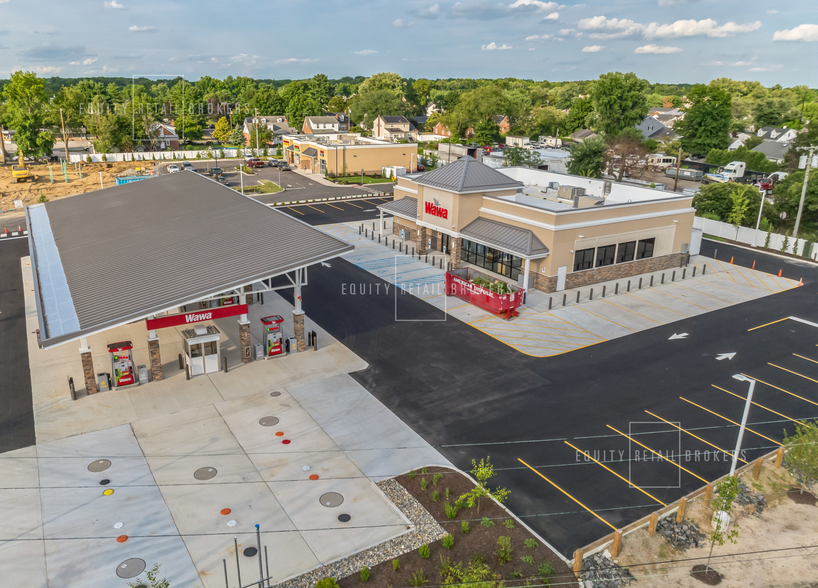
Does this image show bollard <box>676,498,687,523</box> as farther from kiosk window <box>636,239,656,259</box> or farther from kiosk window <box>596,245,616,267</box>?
kiosk window <box>636,239,656,259</box>

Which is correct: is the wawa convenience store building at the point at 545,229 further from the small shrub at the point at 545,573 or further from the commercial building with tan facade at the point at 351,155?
the commercial building with tan facade at the point at 351,155

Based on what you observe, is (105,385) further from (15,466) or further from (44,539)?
(44,539)

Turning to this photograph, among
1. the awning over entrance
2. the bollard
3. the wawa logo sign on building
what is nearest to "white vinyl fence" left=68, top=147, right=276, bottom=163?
the wawa logo sign on building

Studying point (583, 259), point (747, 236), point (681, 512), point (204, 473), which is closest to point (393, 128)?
point (747, 236)

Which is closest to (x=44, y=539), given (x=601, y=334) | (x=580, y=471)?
(x=580, y=471)

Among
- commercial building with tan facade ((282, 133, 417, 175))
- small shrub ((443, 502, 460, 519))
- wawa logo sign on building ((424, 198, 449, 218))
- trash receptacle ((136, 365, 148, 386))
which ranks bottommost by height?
small shrub ((443, 502, 460, 519))

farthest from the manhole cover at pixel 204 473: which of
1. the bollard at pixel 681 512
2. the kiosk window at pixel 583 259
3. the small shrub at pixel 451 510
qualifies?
the kiosk window at pixel 583 259
